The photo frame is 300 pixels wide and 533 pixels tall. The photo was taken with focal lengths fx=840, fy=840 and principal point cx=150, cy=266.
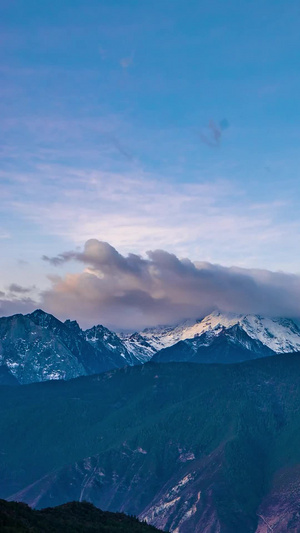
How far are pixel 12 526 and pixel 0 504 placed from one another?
67.8ft

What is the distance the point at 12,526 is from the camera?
177500 millimetres

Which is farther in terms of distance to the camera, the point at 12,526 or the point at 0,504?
the point at 0,504

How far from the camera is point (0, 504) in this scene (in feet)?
647

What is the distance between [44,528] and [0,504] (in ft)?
39.3

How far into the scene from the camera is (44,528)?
194625 millimetres

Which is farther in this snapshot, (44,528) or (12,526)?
(44,528)

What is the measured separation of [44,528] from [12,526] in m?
18.6
